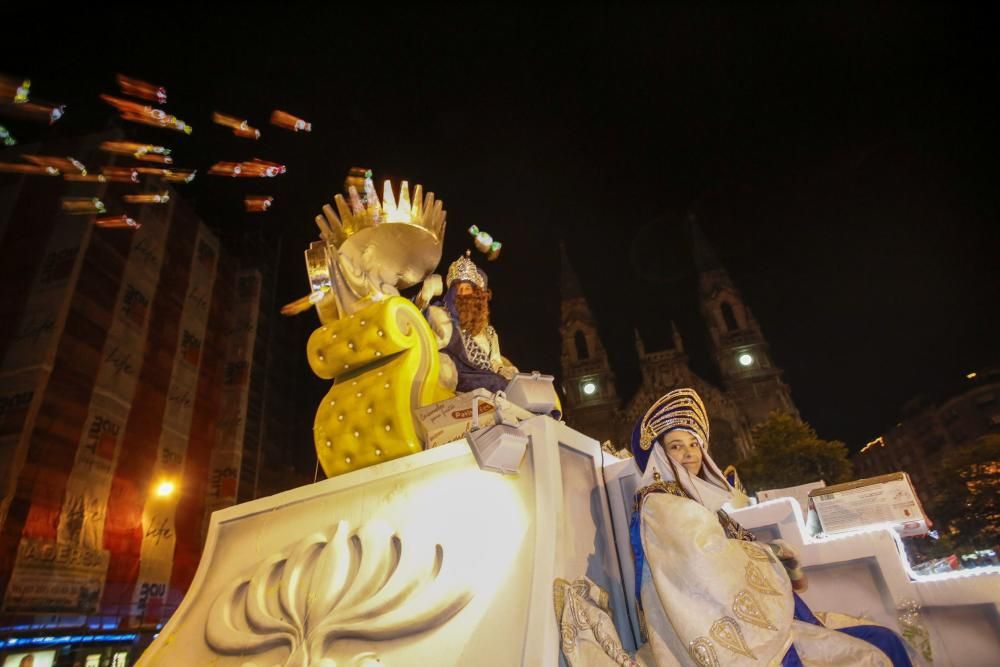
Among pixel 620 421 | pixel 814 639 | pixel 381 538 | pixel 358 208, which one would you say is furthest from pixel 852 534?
pixel 620 421

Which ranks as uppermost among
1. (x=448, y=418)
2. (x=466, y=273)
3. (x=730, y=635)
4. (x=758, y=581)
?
(x=466, y=273)

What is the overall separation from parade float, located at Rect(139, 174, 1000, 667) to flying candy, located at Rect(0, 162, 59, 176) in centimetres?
1671

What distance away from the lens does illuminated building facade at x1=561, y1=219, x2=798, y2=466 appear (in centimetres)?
4241

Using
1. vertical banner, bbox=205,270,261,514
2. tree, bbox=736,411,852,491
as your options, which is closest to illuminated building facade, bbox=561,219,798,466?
tree, bbox=736,411,852,491

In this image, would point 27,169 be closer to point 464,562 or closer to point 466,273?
point 466,273

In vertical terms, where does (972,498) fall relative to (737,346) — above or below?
below

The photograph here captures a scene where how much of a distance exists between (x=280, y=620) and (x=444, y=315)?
6.97 feet

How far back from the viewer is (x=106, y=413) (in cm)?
1278

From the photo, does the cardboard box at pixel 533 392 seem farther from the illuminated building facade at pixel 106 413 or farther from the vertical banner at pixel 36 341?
the vertical banner at pixel 36 341

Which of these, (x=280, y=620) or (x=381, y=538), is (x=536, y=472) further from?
(x=280, y=620)

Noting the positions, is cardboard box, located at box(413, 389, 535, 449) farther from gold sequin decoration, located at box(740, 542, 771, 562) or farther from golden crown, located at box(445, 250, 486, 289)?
golden crown, located at box(445, 250, 486, 289)

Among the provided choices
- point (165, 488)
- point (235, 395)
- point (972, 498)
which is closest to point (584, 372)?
point (972, 498)

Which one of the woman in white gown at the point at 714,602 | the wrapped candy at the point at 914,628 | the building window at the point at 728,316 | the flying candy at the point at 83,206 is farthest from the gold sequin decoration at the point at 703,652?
the building window at the point at 728,316

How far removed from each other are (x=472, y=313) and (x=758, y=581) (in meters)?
2.64
